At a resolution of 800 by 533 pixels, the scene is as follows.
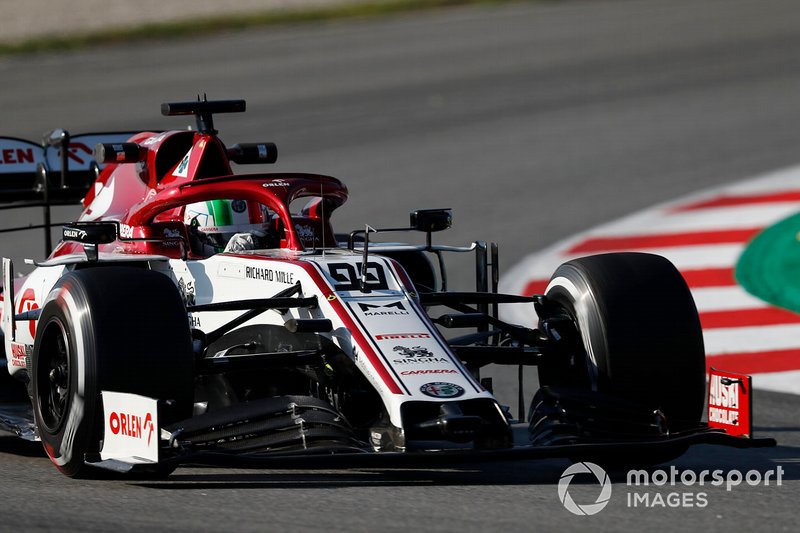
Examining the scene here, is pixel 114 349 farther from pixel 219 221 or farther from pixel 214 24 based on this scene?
pixel 214 24

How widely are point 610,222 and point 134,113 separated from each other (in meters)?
7.63

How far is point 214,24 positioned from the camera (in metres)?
26.8

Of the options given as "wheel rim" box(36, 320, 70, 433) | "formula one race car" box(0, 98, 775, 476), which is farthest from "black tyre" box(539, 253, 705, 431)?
"wheel rim" box(36, 320, 70, 433)

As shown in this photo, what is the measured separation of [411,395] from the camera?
6.21m

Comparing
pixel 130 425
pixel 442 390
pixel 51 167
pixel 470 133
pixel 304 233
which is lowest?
pixel 130 425

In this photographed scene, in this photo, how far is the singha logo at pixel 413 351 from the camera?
6.45 m

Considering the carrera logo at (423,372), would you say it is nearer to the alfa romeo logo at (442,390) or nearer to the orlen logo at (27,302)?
the alfa romeo logo at (442,390)

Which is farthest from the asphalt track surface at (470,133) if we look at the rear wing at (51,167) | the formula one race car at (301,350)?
the rear wing at (51,167)

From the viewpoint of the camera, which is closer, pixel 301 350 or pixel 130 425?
pixel 130 425

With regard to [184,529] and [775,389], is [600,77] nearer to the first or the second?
[775,389]

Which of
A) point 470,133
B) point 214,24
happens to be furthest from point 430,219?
point 214,24

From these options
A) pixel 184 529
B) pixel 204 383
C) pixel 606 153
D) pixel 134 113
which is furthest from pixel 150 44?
pixel 184 529

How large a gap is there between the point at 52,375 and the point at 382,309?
4.85 ft

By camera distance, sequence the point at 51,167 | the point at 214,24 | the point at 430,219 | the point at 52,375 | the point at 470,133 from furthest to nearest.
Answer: the point at 214,24, the point at 470,133, the point at 51,167, the point at 430,219, the point at 52,375
